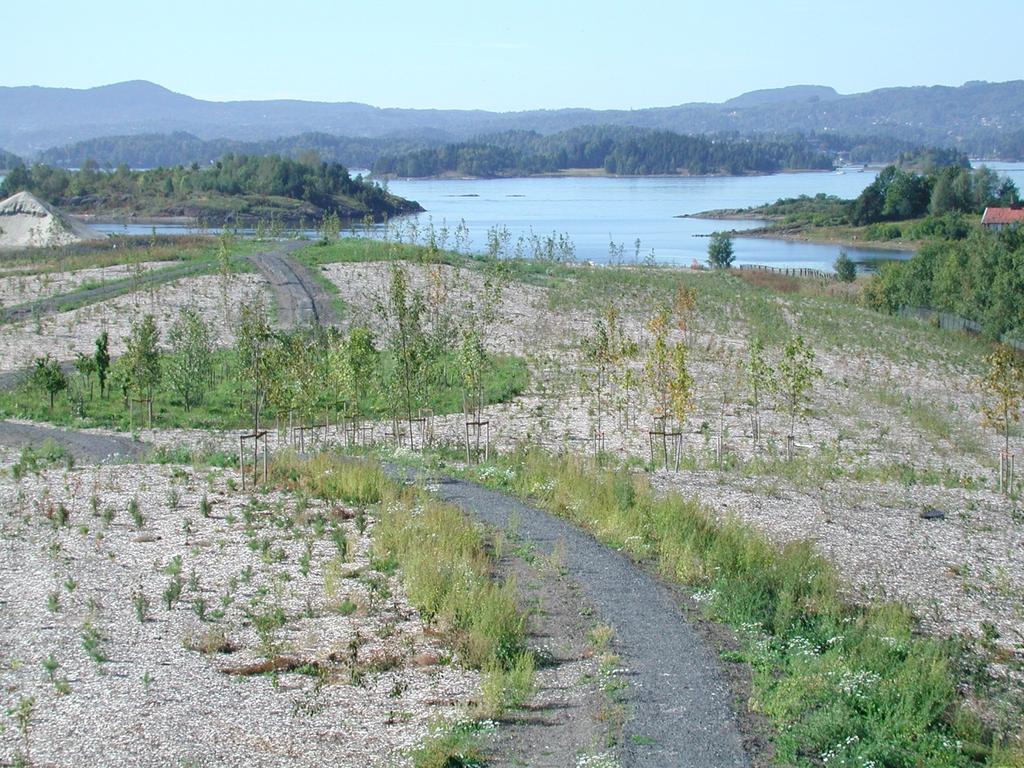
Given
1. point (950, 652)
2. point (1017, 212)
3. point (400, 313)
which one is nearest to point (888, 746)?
point (950, 652)

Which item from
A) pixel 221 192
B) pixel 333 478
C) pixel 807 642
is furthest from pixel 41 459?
pixel 221 192

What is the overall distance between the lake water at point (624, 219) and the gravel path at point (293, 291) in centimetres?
2384

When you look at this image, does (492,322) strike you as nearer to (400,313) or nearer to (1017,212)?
(400,313)

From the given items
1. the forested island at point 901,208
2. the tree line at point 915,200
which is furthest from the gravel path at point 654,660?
the tree line at point 915,200

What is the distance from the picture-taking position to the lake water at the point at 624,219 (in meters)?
88.4

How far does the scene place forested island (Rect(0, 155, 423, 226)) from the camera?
102688mm

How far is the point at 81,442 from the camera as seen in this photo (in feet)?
72.3

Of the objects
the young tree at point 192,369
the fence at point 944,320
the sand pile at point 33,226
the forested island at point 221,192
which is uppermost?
the forested island at point 221,192

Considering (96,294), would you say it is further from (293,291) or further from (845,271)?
(845,271)

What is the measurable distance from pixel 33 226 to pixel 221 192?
46691 mm

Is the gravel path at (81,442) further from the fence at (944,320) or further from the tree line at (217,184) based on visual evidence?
the tree line at (217,184)

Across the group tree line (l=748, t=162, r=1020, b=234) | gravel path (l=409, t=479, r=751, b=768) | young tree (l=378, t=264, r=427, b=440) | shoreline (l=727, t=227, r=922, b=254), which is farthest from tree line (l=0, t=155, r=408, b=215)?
gravel path (l=409, t=479, r=751, b=768)

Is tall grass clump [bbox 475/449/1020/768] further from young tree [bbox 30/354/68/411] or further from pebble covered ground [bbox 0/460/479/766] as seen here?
young tree [bbox 30/354/68/411]

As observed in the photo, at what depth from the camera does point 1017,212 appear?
3514 inches
